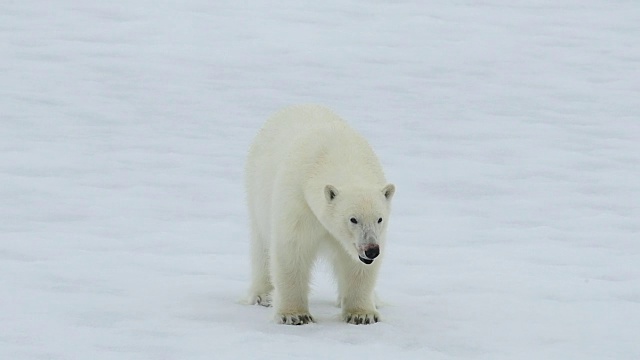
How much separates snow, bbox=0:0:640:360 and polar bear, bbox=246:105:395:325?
182mm

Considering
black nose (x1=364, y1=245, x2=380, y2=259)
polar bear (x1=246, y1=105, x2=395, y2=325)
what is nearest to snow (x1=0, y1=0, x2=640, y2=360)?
polar bear (x1=246, y1=105, x2=395, y2=325)

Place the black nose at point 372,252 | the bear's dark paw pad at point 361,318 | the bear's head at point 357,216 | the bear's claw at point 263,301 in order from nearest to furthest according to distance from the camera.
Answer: the black nose at point 372,252, the bear's head at point 357,216, the bear's dark paw pad at point 361,318, the bear's claw at point 263,301

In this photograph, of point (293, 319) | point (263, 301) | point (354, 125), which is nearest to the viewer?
point (293, 319)

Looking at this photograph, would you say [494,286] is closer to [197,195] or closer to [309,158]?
[309,158]

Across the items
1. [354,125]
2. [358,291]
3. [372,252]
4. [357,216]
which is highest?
[357,216]

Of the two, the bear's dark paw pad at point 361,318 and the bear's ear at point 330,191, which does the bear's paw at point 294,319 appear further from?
the bear's ear at point 330,191

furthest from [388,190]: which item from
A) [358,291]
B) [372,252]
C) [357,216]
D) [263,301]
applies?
[263,301]

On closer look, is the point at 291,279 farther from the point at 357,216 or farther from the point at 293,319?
the point at 357,216

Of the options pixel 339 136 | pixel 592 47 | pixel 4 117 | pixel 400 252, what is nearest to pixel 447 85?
pixel 592 47

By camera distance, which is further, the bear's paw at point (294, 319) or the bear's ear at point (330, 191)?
the bear's paw at point (294, 319)

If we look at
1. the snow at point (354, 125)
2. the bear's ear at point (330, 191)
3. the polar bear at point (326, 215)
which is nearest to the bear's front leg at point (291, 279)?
the polar bear at point (326, 215)

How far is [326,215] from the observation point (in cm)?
535

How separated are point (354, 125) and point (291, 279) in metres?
7.52

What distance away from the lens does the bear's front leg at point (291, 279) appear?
5664 mm
